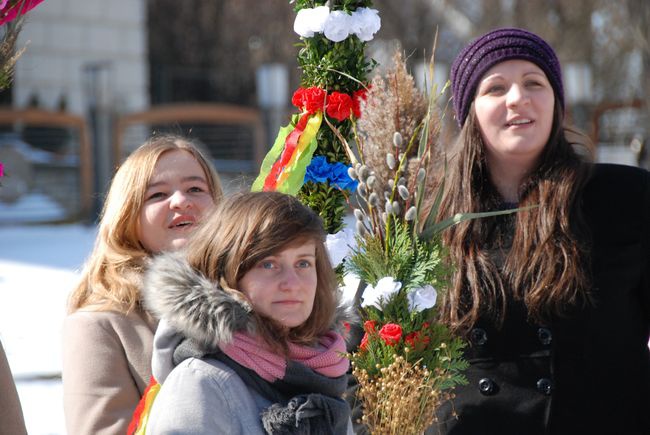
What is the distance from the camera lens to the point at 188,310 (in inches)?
96.3

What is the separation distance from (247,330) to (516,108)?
3.58ft

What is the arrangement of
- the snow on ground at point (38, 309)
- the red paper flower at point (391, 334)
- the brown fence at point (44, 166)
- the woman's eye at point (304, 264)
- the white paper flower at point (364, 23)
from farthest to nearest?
the brown fence at point (44, 166) < the snow on ground at point (38, 309) < the white paper flower at point (364, 23) < the red paper flower at point (391, 334) < the woman's eye at point (304, 264)

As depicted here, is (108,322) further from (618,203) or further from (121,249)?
(618,203)

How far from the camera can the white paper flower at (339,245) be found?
3.20 metres

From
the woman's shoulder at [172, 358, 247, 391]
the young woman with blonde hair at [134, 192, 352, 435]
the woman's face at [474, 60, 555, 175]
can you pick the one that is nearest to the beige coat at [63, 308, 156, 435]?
the young woman with blonde hair at [134, 192, 352, 435]

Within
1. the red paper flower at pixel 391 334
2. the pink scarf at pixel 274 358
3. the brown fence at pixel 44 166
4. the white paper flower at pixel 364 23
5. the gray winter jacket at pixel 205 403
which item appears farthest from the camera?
the brown fence at pixel 44 166

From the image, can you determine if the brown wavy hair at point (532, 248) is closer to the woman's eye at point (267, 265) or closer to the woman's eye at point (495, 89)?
the woman's eye at point (495, 89)

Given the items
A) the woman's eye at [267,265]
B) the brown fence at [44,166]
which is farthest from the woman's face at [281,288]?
the brown fence at [44,166]

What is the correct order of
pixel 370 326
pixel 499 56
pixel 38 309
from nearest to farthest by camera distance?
pixel 370 326, pixel 499 56, pixel 38 309

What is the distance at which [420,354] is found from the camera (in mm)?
2775

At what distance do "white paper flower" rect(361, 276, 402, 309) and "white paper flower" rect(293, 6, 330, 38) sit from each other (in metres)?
0.92

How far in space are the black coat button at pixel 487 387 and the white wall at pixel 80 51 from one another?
21253mm

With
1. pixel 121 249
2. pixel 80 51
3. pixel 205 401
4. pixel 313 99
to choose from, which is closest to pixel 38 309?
pixel 121 249

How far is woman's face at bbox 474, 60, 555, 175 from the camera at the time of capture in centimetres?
306
